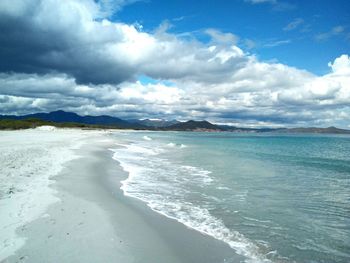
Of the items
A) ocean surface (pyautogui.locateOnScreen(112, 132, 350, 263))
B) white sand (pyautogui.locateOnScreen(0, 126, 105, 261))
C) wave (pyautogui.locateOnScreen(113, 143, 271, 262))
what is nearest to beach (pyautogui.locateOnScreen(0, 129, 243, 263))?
white sand (pyautogui.locateOnScreen(0, 126, 105, 261))

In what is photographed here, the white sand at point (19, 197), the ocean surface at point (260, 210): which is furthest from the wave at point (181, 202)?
the white sand at point (19, 197)

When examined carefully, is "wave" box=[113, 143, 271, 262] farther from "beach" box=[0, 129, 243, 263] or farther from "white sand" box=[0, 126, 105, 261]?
"white sand" box=[0, 126, 105, 261]

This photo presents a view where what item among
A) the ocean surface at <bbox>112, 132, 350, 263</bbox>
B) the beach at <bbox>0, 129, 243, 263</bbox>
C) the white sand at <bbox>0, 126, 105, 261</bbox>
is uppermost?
the white sand at <bbox>0, 126, 105, 261</bbox>

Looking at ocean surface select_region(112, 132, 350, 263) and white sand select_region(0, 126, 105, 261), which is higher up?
white sand select_region(0, 126, 105, 261)

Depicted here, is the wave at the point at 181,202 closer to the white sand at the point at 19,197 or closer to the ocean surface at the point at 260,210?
the ocean surface at the point at 260,210

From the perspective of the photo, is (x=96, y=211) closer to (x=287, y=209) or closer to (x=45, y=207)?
(x=45, y=207)

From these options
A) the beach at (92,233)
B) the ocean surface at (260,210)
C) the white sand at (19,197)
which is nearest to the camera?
the beach at (92,233)

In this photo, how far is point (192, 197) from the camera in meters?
15.1

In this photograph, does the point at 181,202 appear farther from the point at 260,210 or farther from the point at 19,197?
the point at 19,197

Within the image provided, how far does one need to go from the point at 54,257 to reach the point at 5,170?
11936mm

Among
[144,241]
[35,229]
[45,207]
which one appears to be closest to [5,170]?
[45,207]

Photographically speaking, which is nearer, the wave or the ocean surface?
the ocean surface

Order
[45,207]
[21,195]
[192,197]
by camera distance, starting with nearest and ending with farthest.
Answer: [45,207] → [21,195] → [192,197]

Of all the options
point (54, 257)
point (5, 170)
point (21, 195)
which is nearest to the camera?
point (54, 257)
